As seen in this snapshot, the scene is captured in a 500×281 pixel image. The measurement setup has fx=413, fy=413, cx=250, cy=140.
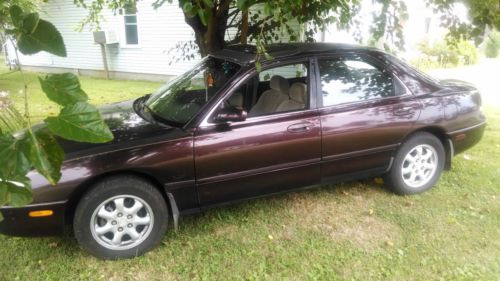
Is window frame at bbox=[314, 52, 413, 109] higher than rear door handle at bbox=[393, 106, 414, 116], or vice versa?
window frame at bbox=[314, 52, 413, 109]

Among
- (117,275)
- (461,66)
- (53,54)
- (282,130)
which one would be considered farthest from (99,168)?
(461,66)

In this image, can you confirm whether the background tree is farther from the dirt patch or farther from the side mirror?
the dirt patch

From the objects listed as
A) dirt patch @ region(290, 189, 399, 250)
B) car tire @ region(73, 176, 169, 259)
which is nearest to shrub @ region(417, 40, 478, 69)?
dirt patch @ region(290, 189, 399, 250)

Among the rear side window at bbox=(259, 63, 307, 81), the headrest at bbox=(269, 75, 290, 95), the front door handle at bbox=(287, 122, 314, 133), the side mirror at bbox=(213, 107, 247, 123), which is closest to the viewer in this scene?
the side mirror at bbox=(213, 107, 247, 123)

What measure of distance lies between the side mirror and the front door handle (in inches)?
17.1

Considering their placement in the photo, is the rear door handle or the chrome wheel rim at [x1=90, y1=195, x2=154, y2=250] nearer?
the chrome wheel rim at [x1=90, y1=195, x2=154, y2=250]

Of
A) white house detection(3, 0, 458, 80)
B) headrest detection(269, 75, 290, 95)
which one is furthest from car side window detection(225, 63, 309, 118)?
white house detection(3, 0, 458, 80)

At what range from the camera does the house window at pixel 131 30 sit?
1292 centimetres

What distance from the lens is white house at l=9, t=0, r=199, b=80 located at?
12062 mm

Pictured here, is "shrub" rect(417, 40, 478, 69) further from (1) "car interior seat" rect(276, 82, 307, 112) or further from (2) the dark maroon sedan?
(1) "car interior seat" rect(276, 82, 307, 112)

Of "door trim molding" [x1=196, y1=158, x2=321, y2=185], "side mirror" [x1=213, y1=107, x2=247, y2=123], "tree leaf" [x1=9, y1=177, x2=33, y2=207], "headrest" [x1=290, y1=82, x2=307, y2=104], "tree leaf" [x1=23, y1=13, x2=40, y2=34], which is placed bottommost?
"door trim molding" [x1=196, y1=158, x2=321, y2=185]

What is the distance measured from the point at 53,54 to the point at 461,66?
17681 millimetres

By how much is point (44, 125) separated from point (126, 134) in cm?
245

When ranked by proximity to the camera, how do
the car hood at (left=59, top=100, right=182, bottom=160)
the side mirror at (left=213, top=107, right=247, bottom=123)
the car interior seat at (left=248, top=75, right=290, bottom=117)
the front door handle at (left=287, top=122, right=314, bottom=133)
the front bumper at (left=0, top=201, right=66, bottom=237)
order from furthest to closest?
the car interior seat at (left=248, top=75, right=290, bottom=117), the front door handle at (left=287, top=122, right=314, bottom=133), the side mirror at (left=213, top=107, right=247, bottom=123), the car hood at (left=59, top=100, right=182, bottom=160), the front bumper at (left=0, top=201, right=66, bottom=237)
